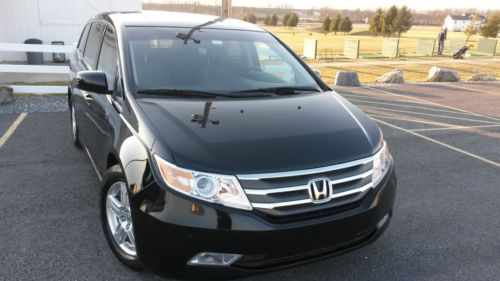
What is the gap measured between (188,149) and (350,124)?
1224mm

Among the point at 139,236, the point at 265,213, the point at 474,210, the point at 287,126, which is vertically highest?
the point at 287,126

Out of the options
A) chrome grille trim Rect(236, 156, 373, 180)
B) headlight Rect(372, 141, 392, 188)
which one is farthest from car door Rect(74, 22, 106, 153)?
headlight Rect(372, 141, 392, 188)

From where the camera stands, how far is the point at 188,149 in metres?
2.46

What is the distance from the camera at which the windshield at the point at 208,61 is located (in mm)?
3326

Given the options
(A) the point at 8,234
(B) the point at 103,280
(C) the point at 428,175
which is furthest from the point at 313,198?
(C) the point at 428,175

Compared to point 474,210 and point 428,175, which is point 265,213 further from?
point 428,175

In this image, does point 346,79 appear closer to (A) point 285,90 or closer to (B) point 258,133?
(A) point 285,90

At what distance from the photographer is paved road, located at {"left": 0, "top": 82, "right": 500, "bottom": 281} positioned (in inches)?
119

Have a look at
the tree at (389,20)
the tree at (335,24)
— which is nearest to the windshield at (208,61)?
the tree at (389,20)

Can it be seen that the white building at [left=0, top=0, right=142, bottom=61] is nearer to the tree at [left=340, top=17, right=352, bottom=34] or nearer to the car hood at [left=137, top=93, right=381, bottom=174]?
the car hood at [left=137, top=93, right=381, bottom=174]

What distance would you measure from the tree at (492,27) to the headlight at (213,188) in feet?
172

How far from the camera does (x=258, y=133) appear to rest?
268 cm

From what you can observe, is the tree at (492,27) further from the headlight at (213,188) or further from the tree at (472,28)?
the headlight at (213,188)

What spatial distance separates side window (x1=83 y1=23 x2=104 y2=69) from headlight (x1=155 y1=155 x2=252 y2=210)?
7.82 ft
